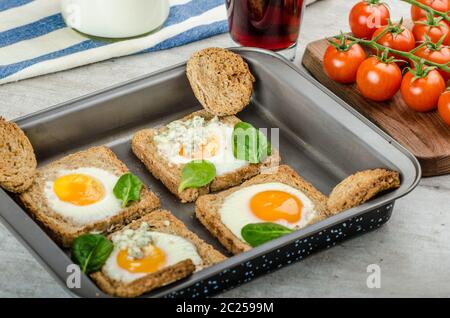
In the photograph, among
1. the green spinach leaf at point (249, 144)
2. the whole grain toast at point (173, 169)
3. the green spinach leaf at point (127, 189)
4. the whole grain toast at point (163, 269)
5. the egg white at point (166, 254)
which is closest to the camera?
the whole grain toast at point (163, 269)

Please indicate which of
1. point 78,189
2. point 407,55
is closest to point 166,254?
point 78,189

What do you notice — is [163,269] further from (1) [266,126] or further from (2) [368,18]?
(2) [368,18]

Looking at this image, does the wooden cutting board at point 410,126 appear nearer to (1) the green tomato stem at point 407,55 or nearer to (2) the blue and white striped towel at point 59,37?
(1) the green tomato stem at point 407,55

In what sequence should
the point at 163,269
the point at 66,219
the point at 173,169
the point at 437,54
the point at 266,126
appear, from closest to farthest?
the point at 163,269 < the point at 66,219 < the point at 173,169 < the point at 266,126 < the point at 437,54

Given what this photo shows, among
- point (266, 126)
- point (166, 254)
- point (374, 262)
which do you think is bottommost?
point (374, 262)

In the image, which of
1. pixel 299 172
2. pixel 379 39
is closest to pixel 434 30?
pixel 379 39

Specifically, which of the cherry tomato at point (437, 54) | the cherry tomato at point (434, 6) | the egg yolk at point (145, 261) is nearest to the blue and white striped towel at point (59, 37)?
the cherry tomato at point (434, 6)

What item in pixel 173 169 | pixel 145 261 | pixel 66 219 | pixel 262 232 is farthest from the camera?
pixel 173 169

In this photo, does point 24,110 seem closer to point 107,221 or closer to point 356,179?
point 107,221
